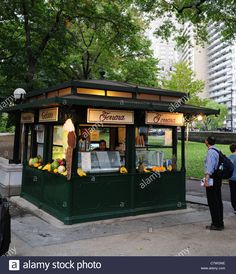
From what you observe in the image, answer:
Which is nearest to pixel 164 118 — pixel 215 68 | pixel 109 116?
pixel 109 116

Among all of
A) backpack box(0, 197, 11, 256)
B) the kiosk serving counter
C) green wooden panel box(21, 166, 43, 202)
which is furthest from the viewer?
green wooden panel box(21, 166, 43, 202)

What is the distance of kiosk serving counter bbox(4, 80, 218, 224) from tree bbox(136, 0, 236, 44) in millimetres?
7531

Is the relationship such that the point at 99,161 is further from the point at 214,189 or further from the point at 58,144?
the point at 214,189

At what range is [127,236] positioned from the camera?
21.4 ft

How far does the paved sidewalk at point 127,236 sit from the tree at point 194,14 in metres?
10.1

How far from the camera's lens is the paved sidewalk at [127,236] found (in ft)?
18.5

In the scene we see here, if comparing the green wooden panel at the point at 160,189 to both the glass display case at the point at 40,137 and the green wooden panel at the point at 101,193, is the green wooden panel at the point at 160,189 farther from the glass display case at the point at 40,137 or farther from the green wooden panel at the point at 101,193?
the glass display case at the point at 40,137

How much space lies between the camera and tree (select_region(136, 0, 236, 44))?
47.8 ft

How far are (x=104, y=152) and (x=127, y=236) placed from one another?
242 cm

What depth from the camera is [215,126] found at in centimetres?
9019

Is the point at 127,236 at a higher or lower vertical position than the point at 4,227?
lower

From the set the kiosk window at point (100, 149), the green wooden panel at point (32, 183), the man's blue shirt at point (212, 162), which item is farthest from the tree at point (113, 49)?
the man's blue shirt at point (212, 162)

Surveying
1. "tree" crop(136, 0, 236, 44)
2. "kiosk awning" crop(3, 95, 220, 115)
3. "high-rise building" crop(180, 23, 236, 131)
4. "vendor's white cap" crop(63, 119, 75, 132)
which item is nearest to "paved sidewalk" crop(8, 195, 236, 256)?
"vendor's white cap" crop(63, 119, 75, 132)

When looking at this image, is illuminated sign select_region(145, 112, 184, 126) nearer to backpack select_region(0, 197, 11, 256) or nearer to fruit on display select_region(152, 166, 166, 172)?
fruit on display select_region(152, 166, 166, 172)
